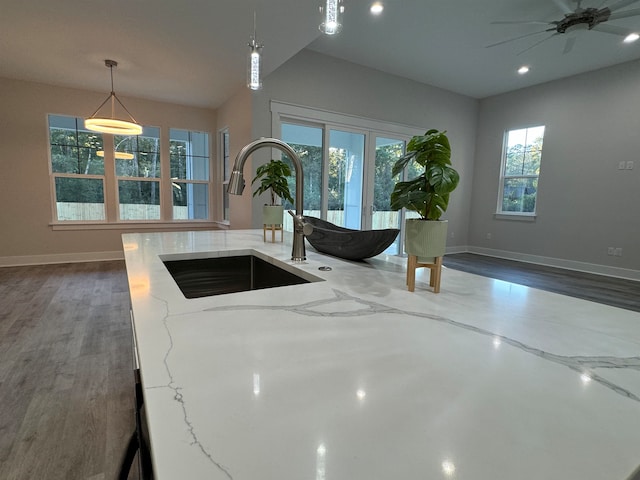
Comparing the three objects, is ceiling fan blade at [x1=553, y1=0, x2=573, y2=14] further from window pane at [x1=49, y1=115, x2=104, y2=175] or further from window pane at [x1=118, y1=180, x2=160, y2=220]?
window pane at [x1=49, y1=115, x2=104, y2=175]

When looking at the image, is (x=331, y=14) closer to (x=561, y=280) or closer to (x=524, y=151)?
(x=561, y=280)

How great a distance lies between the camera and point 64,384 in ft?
6.17

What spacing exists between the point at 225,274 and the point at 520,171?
6264 millimetres

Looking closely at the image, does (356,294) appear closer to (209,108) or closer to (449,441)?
(449,441)

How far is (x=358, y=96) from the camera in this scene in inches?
197

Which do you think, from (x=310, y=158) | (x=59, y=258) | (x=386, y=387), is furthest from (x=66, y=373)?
(x=59, y=258)

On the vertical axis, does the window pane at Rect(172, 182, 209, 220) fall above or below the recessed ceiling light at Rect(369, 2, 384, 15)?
below

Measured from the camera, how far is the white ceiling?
2818 mm

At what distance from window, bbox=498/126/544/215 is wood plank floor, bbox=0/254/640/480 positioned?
2239mm

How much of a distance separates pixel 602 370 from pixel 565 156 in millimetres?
6155

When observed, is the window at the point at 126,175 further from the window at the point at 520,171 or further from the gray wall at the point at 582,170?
the gray wall at the point at 582,170

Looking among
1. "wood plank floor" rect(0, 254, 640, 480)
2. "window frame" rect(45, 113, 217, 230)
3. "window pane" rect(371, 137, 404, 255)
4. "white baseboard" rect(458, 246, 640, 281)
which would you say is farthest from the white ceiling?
"white baseboard" rect(458, 246, 640, 281)

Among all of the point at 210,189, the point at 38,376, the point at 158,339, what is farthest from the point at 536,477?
the point at 210,189

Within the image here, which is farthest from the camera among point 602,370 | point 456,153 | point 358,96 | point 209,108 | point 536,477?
point 456,153
